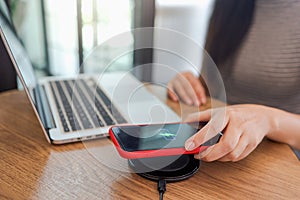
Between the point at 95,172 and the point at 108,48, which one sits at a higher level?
the point at 108,48

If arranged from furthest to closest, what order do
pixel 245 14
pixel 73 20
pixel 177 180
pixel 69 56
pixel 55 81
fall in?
pixel 69 56, pixel 73 20, pixel 245 14, pixel 55 81, pixel 177 180

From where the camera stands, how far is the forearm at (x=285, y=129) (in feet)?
2.09

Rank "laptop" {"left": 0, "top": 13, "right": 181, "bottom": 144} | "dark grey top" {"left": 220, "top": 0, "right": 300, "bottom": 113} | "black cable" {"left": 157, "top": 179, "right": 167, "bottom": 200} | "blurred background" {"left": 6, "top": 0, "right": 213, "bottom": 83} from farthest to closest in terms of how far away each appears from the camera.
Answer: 1. "blurred background" {"left": 6, "top": 0, "right": 213, "bottom": 83}
2. "dark grey top" {"left": 220, "top": 0, "right": 300, "bottom": 113}
3. "laptop" {"left": 0, "top": 13, "right": 181, "bottom": 144}
4. "black cable" {"left": 157, "top": 179, "right": 167, "bottom": 200}

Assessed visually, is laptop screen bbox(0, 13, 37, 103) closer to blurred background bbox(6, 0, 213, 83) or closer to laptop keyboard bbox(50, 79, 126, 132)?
laptop keyboard bbox(50, 79, 126, 132)

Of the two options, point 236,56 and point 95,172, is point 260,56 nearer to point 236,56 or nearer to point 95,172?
point 236,56

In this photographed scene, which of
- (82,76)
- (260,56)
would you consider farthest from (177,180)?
(260,56)

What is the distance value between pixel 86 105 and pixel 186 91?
0.27 m

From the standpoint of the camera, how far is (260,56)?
103 cm

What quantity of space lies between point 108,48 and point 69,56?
161 cm

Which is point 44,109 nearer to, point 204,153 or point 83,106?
point 83,106

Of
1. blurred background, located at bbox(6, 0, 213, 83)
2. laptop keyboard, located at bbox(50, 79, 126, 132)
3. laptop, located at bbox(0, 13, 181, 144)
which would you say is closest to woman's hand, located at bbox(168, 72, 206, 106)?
laptop, located at bbox(0, 13, 181, 144)

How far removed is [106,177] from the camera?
51cm

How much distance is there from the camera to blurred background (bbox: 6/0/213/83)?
5.15 feet

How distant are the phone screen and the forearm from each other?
0.19m
